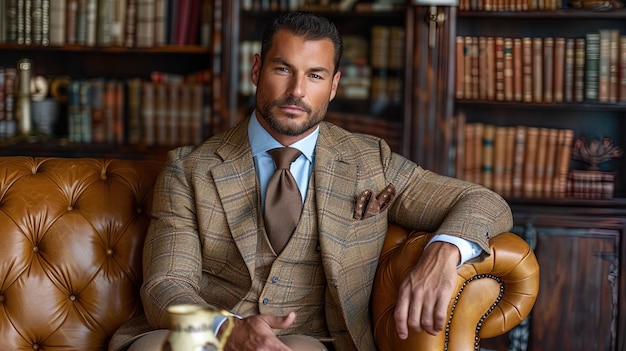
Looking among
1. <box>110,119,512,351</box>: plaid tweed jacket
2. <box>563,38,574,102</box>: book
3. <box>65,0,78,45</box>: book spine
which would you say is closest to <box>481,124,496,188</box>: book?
<box>563,38,574,102</box>: book

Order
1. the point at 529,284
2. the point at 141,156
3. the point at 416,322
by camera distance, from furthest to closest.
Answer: the point at 141,156
the point at 529,284
the point at 416,322

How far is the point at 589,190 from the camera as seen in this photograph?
3.36m

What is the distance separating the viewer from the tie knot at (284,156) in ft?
7.36

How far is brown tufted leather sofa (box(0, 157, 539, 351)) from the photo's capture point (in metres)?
2.12

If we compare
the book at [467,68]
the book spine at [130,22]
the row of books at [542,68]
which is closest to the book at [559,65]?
the row of books at [542,68]

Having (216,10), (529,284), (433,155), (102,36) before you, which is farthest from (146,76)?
(529,284)

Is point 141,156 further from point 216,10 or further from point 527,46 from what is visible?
point 527,46

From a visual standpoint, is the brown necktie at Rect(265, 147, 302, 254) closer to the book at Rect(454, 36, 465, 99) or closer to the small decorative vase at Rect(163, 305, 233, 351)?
the small decorative vase at Rect(163, 305, 233, 351)

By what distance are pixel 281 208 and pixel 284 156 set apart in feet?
0.45

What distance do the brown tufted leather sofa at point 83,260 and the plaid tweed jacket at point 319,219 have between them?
6cm

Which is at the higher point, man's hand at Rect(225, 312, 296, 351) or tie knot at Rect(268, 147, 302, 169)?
tie knot at Rect(268, 147, 302, 169)

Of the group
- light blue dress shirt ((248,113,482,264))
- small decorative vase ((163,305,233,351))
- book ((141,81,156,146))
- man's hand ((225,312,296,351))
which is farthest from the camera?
book ((141,81,156,146))

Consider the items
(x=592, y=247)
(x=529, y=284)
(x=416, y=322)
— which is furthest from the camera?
(x=592, y=247)

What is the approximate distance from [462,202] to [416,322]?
1.30ft
